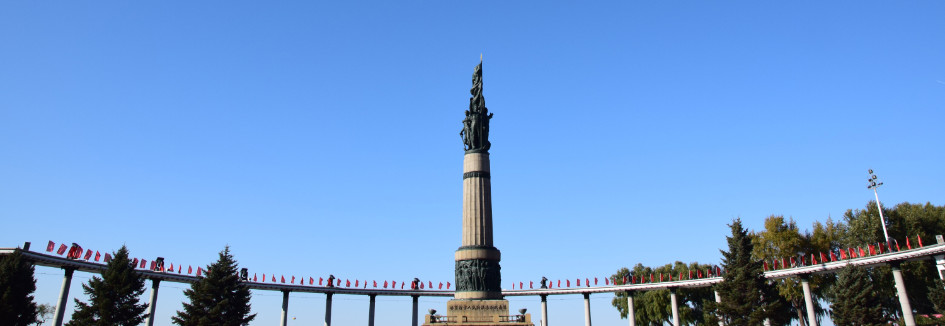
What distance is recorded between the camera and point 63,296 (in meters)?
37.2

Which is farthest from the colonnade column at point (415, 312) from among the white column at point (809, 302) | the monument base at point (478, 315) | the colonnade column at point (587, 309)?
the white column at point (809, 302)

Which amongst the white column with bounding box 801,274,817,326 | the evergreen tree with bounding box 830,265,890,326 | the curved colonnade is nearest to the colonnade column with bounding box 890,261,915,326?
the curved colonnade

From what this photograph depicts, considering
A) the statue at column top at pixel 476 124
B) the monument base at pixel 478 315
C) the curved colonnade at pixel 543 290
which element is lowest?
the monument base at pixel 478 315

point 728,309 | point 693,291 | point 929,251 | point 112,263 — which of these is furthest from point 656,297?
point 112,263

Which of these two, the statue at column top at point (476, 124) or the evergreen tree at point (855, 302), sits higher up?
the statue at column top at point (476, 124)

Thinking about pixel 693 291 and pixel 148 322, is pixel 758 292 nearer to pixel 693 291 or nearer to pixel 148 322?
pixel 693 291

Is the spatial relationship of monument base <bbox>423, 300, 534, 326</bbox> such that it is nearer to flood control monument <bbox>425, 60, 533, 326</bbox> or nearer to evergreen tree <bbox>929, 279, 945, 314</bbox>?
flood control monument <bbox>425, 60, 533, 326</bbox>

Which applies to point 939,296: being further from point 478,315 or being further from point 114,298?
point 114,298

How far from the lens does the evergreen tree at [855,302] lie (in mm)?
37938

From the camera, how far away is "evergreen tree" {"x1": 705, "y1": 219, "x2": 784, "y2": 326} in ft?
128

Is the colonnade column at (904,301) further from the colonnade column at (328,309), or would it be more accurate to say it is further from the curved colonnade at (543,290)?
the colonnade column at (328,309)

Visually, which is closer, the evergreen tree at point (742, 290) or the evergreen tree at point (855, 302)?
the evergreen tree at point (855, 302)

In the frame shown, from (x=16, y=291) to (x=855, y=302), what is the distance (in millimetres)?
49303

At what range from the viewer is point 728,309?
3972cm
